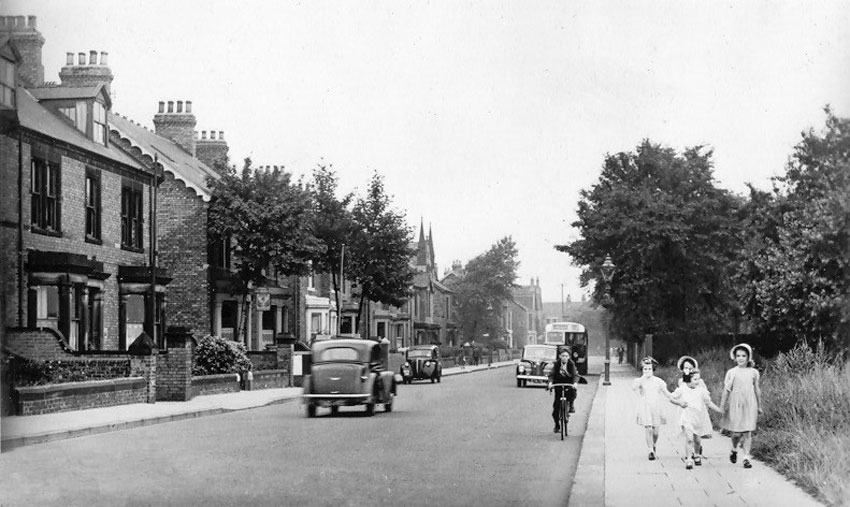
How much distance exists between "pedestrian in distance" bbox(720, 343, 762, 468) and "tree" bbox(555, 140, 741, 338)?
34.4 m

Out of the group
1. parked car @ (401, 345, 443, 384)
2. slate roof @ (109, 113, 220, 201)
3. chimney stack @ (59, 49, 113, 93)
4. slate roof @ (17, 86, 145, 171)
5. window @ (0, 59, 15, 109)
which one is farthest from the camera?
parked car @ (401, 345, 443, 384)

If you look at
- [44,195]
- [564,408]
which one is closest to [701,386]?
[564,408]

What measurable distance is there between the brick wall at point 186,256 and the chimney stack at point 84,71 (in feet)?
17.3

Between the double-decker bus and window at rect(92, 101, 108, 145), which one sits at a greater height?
window at rect(92, 101, 108, 145)

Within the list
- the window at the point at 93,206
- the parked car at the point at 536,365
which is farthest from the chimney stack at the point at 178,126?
the parked car at the point at 536,365

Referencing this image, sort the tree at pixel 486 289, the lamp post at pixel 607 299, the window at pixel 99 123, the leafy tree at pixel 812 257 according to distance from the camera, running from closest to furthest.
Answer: the leafy tree at pixel 812 257 → the window at pixel 99 123 → the lamp post at pixel 607 299 → the tree at pixel 486 289

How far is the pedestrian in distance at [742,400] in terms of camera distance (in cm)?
1258

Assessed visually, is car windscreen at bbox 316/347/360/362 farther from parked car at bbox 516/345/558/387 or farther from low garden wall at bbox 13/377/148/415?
parked car at bbox 516/345/558/387

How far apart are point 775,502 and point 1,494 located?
774cm

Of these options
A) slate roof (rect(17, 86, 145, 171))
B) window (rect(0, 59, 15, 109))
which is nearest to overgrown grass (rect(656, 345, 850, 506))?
window (rect(0, 59, 15, 109))

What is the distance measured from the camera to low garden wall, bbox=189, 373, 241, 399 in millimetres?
28520

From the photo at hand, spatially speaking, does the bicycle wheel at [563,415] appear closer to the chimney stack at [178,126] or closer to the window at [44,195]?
the window at [44,195]

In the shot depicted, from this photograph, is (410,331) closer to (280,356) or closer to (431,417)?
(280,356)

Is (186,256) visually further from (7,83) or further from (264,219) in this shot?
(7,83)
